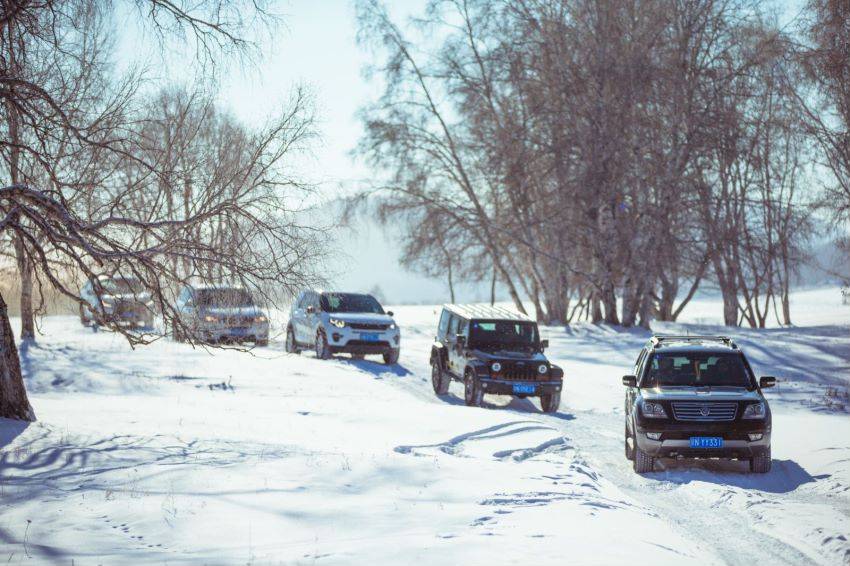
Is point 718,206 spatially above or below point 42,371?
above

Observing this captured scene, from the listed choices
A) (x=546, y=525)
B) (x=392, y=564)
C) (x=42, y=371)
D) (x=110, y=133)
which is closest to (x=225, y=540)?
(x=392, y=564)

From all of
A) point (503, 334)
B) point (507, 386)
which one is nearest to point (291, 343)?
point (503, 334)

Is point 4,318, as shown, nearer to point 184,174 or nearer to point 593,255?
point 184,174

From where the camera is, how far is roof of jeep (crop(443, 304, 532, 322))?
18281 mm

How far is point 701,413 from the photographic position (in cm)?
1142

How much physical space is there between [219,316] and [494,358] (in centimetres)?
769

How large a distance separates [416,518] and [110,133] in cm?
665

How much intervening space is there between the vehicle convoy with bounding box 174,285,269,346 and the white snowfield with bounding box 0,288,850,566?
0.40 meters

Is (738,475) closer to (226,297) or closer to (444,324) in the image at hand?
(226,297)

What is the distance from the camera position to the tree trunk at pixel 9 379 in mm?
11367

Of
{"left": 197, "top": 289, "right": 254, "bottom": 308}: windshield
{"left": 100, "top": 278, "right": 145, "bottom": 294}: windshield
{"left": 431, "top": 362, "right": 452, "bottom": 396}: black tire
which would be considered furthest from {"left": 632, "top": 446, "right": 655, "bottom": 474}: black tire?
{"left": 431, "top": 362, "right": 452, "bottom": 396}: black tire

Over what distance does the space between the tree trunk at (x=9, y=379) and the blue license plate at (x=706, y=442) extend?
8.92 metres

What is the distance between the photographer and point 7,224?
391 inches

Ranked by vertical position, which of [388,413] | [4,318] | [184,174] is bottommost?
[388,413]
